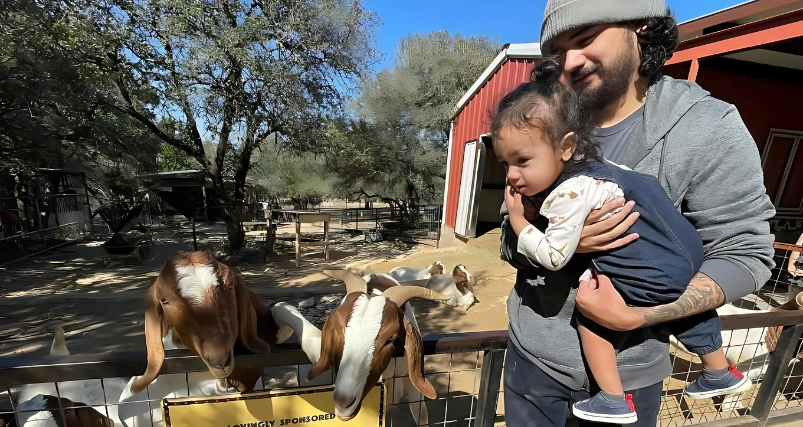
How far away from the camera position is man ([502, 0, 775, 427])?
100cm

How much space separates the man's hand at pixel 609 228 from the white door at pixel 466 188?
8.11m

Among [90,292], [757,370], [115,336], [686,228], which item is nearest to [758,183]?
[686,228]

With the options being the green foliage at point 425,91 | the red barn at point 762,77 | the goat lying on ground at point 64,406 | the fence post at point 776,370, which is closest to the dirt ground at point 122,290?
the goat lying on ground at point 64,406

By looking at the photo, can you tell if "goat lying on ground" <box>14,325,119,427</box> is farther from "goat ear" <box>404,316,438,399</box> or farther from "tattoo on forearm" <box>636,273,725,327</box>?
"tattoo on forearm" <box>636,273,725,327</box>

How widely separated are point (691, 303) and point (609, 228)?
12.7 inches

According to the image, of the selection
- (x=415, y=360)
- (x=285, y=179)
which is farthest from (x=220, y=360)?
(x=285, y=179)

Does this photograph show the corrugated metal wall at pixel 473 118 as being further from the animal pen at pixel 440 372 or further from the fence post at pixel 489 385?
the fence post at pixel 489 385

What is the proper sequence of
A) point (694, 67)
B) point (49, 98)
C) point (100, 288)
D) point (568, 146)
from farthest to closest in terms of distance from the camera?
point (49, 98) → point (100, 288) → point (694, 67) → point (568, 146)

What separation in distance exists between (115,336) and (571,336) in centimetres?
675

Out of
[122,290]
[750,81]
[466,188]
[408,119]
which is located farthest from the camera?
[408,119]

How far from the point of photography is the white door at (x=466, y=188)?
9.21m

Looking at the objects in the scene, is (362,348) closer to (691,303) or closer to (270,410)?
(270,410)

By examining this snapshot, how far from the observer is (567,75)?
3.92ft

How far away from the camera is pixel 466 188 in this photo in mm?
9617
